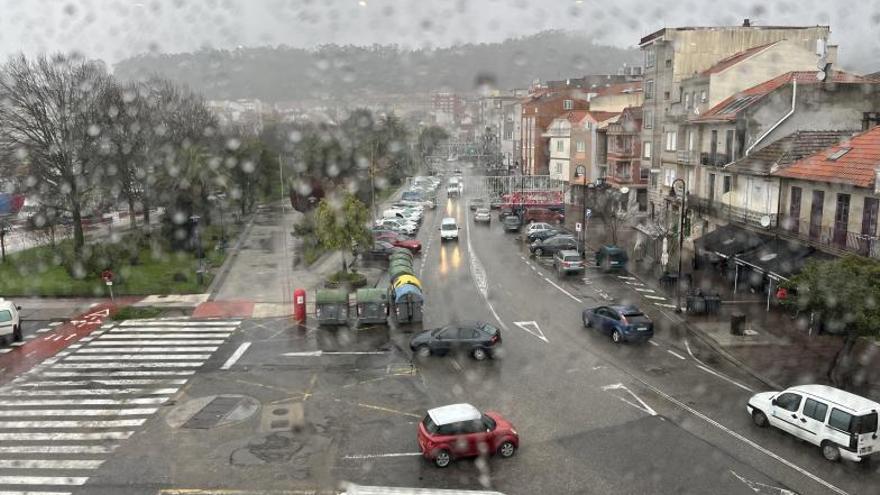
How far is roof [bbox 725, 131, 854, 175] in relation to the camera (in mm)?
26406

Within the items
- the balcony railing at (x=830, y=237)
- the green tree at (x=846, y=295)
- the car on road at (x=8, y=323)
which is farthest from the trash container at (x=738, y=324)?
the car on road at (x=8, y=323)

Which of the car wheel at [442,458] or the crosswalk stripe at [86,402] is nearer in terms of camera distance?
the car wheel at [442,458]

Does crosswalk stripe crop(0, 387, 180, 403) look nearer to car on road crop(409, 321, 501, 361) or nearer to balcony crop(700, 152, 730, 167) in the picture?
car on road crop(409, 321, 501, 361)

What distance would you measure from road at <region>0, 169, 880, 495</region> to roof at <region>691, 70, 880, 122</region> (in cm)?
1159

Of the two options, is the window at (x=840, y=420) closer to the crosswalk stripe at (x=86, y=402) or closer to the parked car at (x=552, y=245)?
the crosswalk stripe at (x=86, y=402)

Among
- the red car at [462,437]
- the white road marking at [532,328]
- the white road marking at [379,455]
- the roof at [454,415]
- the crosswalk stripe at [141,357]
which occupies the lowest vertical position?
the white road marking at [532,328]

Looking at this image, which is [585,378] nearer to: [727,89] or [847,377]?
[847,377]

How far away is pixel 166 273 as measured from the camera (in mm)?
30875

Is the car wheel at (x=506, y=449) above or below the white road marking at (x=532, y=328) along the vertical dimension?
above

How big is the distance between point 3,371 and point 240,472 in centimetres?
1039

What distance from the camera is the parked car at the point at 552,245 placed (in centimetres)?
3538

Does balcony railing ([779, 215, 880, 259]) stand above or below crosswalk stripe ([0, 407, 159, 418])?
above

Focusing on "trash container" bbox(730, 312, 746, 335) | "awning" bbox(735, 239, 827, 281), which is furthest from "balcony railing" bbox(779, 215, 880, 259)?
"trash container" bbox(730, 312, 746, 335)

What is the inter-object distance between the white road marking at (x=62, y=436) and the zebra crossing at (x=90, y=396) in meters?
0.02
